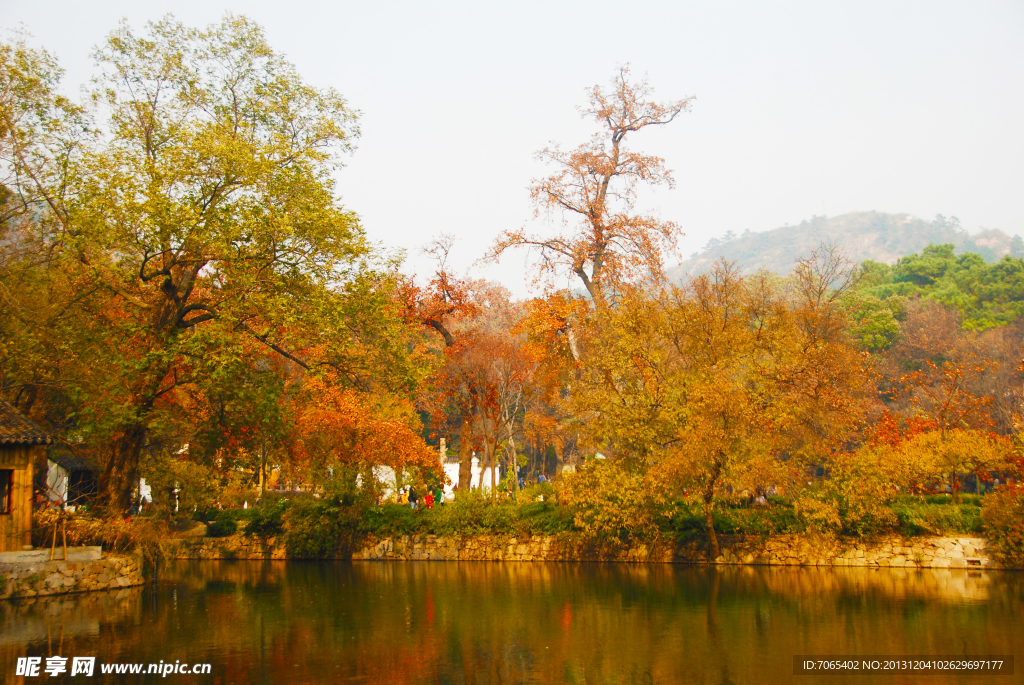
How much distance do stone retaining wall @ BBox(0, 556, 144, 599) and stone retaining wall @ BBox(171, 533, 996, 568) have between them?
1.63 m

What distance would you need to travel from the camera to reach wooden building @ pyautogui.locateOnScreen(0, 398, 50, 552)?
17.1 metres

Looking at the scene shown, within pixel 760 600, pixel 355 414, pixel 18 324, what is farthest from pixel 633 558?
pixel 18 324

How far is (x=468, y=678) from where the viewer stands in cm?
958

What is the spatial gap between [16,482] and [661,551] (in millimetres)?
17960

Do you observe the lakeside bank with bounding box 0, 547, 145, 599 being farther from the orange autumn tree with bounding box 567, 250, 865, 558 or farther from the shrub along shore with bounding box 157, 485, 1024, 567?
the orange autumn tree with bounding box 567, 250, 865, 558

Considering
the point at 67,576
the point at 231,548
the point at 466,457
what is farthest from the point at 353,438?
the point at 67,576

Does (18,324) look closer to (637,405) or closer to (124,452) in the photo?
(124,452)

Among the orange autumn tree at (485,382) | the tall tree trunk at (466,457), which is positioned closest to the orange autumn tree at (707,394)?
the orange autumn tree at (485,382)

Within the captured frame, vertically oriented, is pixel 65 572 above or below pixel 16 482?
below

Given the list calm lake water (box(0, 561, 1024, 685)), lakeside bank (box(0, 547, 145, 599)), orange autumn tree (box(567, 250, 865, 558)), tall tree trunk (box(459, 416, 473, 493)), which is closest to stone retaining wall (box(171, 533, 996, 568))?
calm lake water (box(0, 561, 1024, 685))

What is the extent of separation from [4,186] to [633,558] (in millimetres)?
21311

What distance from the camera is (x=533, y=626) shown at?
13109 millimetres

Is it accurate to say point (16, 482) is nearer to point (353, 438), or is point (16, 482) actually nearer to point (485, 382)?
point (353, 438)

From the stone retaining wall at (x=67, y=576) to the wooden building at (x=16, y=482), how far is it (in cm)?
84
